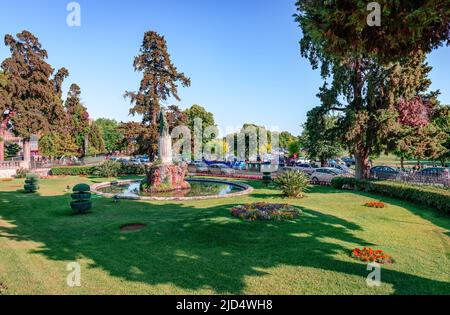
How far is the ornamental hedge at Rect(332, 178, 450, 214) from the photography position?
15.9 m

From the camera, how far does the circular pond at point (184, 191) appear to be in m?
20.3

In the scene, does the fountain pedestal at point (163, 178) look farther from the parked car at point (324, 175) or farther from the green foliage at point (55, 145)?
the green foliage at point (55, 145)

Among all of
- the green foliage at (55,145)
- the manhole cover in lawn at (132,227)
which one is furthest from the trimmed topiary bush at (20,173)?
the manhole cover in lawn at (132,227)

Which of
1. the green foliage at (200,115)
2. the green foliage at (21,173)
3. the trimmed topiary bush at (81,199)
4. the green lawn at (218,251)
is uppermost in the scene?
the green foliage at (200,115)

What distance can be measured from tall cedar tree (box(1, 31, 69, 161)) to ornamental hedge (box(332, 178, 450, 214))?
42159mm

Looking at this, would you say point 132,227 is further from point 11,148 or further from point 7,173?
point 11,148

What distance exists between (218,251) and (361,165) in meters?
21.0

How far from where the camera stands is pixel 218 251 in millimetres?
9547

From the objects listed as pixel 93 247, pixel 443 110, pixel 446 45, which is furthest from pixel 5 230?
pixel 443 110

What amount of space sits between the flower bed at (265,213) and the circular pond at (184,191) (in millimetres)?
6058

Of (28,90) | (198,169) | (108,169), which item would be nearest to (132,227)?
(108,169)

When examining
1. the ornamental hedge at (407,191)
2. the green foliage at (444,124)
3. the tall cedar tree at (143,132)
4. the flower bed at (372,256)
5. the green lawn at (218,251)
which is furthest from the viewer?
the tall cedar tree at (143,132)

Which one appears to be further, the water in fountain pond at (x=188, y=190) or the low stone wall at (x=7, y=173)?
the low stone wall at (x=7, y=173)

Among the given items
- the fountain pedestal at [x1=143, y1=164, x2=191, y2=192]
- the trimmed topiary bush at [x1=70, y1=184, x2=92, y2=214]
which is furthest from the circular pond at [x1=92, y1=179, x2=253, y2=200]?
the trimmed topiary bush at [x1=70, y1=184, x2=92, y2=214]
